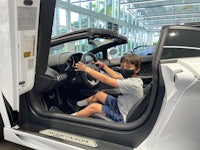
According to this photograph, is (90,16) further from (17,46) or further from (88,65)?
(17,46)

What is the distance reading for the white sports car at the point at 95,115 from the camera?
1.10 meters

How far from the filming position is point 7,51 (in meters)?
1.32

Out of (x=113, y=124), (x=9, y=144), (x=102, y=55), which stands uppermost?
(x=102, y=55)

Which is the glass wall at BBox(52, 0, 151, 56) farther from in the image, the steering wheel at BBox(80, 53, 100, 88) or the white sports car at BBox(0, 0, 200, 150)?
the white sports car at BBox(0, 0, 200, 150)

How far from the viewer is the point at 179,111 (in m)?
1.10

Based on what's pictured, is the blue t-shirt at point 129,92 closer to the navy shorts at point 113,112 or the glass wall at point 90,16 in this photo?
the navy shorts at point 113,112

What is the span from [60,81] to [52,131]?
1.66ft

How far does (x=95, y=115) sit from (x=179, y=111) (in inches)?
31.0

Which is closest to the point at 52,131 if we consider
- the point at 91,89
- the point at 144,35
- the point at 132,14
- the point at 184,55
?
the point at 91,89

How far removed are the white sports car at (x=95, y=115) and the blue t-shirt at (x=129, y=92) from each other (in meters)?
0.20

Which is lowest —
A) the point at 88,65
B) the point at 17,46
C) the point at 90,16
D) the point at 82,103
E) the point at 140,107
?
the point at 82,103

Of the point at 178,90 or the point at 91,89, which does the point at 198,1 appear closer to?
the point at 91,89

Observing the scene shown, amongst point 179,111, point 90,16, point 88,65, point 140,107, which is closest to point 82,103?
point 88,65

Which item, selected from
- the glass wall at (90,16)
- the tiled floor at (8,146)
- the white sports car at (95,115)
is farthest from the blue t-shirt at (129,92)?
the glass wall at (90,16)
